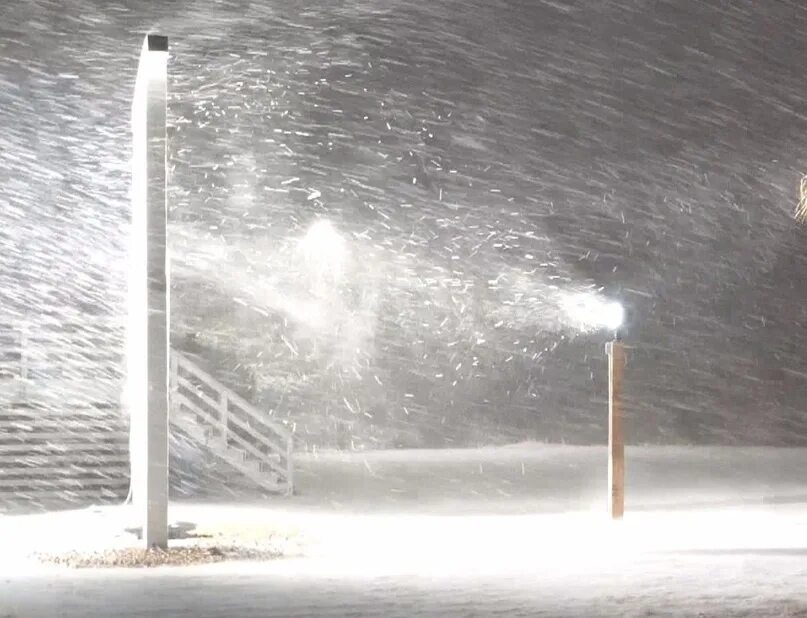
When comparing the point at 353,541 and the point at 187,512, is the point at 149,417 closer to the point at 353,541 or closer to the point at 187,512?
the point at 353,541

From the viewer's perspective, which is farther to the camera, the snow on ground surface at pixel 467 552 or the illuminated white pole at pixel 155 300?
the illuminated white pole at pixel 155 300

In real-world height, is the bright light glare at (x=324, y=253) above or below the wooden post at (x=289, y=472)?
above

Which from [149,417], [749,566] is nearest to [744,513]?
[749,566]

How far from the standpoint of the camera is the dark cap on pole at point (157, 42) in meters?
14.1

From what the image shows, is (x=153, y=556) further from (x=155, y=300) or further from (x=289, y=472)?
(x=289, y=472)

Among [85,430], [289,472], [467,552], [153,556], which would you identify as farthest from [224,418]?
[153,556]

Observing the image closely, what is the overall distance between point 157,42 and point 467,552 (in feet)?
19.2

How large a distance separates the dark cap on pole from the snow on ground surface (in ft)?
16.3

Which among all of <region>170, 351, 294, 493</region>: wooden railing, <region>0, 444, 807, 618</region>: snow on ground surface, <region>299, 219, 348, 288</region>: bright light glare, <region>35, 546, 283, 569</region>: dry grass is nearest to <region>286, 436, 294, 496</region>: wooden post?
<region>170, 351, 294, 493</region>: wooden railing

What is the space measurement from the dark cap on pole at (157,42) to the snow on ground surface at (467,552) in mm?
4966

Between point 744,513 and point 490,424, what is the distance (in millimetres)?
21073

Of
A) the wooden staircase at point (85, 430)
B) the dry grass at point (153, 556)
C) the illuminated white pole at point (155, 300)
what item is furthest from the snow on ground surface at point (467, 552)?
the wooden staircase at point (85, 430)

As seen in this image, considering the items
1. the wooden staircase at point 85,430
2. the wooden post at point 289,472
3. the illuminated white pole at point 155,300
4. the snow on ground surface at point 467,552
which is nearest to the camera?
the snow on ground surface at point 467,552

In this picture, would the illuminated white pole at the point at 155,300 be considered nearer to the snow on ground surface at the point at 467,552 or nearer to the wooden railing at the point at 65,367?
the snow on ground surface at the point at 467,552
